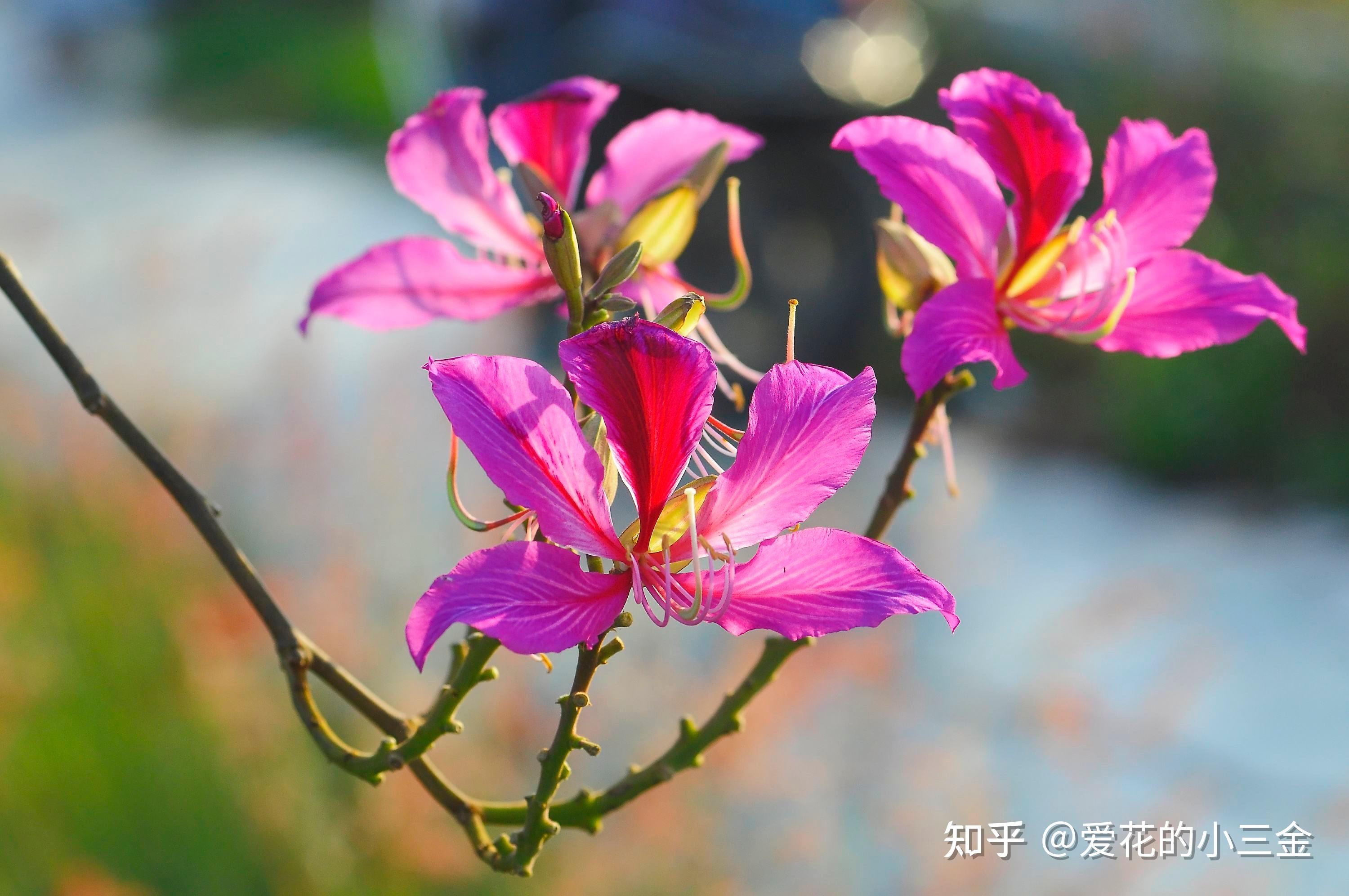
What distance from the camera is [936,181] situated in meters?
0.91

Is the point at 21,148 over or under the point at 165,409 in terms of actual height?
over

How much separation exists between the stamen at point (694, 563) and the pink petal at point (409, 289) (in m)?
0.33

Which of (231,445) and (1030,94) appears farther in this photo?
(231,445)

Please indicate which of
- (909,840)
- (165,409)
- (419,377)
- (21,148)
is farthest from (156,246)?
(21,148)

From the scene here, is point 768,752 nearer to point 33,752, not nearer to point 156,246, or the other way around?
point 33,752

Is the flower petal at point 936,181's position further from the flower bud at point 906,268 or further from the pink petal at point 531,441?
the pink petal at point 531,441

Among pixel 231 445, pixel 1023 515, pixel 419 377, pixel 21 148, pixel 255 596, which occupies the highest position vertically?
pixel 21 148

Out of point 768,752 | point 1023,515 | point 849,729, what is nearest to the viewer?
point 768,752

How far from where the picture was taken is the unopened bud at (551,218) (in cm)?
73

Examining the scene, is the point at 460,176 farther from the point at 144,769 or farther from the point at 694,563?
the point at 144,769

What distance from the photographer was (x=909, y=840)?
→ 85.4 inches

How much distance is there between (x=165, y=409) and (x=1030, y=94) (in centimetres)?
233

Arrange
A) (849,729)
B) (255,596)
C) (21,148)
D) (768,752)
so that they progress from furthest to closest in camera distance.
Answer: (21,148) → (849,729) → (768,752) → (255,596)

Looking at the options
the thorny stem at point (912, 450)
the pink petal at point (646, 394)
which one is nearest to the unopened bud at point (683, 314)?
the pink petal at point (646, 394)
